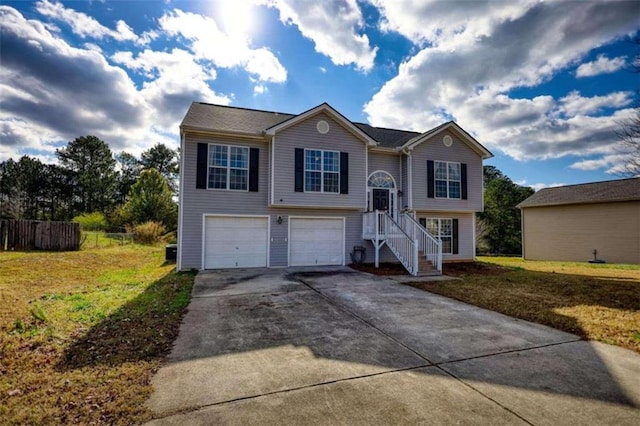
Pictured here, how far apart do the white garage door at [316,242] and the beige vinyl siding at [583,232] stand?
1771cm

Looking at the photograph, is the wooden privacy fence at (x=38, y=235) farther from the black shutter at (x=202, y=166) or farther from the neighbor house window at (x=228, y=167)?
the neighbor house window at (x=228, y=167)

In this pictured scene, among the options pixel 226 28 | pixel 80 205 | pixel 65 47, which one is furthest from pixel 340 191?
pixel 80 205

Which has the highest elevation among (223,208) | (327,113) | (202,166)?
(327,113)

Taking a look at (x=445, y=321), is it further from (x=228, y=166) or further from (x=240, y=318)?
(x=228, y=166)

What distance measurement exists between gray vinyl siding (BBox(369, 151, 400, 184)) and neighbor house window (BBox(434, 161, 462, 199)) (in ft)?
6.28

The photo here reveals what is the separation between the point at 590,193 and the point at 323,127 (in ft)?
64.4

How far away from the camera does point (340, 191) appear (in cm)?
1288

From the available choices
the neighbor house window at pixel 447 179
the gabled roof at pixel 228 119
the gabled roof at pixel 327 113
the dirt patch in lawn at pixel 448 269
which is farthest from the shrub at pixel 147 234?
the neighbor house window at pixel 447 179

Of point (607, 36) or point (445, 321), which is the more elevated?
point (607, 36)

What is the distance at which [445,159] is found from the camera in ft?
48.5

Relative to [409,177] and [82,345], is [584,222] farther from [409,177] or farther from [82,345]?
[82,345]

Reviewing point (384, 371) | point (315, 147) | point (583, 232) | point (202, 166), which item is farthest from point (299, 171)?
point (583, 232)

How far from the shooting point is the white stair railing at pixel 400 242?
1137 centimetres

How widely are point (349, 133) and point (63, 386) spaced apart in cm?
1201
